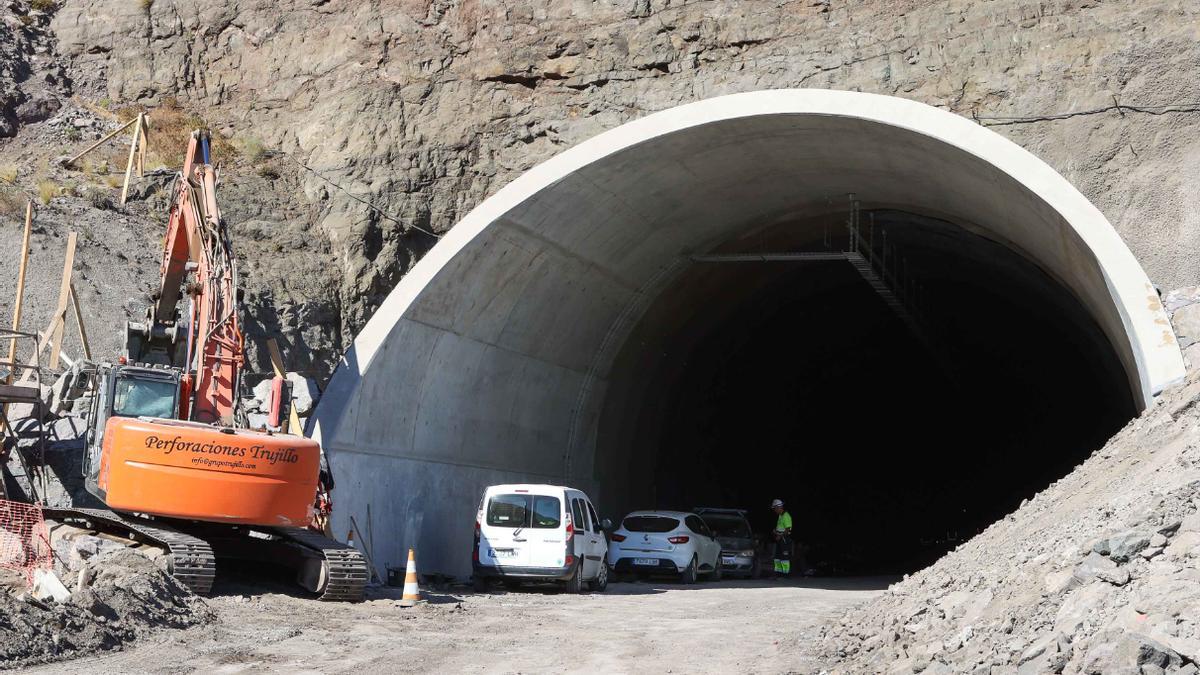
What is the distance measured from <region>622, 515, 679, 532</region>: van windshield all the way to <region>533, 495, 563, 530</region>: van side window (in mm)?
4613

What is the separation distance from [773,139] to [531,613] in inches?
310

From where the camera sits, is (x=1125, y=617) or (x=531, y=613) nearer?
(x=1125, y=617)

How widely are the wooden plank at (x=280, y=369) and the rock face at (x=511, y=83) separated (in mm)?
1176

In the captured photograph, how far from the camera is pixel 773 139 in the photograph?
18.8 meters

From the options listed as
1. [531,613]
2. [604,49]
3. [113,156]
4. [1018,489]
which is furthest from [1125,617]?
[1018,489]

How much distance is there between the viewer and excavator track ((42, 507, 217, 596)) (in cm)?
1369

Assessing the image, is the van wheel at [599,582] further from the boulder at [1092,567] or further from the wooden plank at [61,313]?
the boulder at [1092,567]

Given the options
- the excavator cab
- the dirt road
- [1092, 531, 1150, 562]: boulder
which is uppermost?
the excavator cab

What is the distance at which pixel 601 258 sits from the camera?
850 inches

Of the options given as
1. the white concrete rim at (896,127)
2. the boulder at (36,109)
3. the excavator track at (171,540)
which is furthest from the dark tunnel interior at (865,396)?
the boulder at (36,109)

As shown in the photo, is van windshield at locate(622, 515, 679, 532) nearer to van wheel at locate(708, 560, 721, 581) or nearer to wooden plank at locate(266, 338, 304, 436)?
van wheel at locate(708, 560, 721, 581)

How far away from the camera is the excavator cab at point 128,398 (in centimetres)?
1541

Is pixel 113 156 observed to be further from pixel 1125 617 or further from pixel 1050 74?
pixel 1125 617

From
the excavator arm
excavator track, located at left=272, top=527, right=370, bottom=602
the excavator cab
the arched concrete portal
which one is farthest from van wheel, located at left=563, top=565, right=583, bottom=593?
the excavator cab
